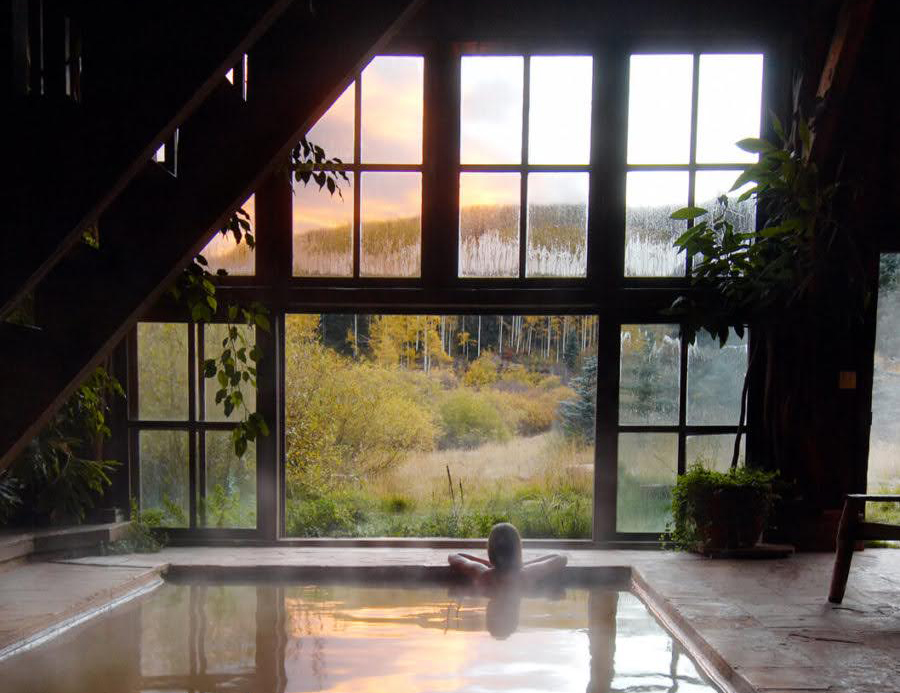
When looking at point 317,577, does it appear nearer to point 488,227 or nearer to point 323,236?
point 323,236

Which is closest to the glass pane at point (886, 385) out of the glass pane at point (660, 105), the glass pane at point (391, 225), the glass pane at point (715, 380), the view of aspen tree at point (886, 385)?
the view of aspen tree at point (886, 385)

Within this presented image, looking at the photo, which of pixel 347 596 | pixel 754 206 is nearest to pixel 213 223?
pixel 347 596

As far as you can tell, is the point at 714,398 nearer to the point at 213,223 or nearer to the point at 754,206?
the point at 754,206

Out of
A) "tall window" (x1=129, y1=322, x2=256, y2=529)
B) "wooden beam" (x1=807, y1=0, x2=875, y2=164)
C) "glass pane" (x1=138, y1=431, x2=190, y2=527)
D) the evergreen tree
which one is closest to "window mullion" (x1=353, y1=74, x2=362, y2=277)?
"tall window" (x1=129, y1=322, x2=256, y2=529)

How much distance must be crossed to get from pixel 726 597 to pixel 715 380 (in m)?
1.71

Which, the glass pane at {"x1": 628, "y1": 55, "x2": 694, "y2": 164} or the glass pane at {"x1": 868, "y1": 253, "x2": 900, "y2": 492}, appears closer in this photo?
the glass pane at {"x1": 628, "y1": 55, "x2": 694, "y2": 164}

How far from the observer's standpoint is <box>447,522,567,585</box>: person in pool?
4.08 metres

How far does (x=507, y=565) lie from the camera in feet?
13.4

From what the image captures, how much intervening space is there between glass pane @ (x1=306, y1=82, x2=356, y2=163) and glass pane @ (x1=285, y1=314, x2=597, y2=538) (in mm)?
2753

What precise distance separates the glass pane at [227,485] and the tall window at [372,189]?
132 cm

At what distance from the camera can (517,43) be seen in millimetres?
4793

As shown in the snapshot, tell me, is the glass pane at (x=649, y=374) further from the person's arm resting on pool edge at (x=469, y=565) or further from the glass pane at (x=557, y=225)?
the person's arm resting on pool edge at (x=469, y=565)

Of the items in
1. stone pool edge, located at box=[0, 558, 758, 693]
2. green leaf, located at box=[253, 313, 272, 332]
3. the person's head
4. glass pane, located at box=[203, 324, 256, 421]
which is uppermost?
green leaf, located at box=[253, 313, 272, 332]

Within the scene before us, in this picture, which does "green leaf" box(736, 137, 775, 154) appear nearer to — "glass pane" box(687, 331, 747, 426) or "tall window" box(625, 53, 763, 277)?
"tall window" box(625, 53, 763, 277)
